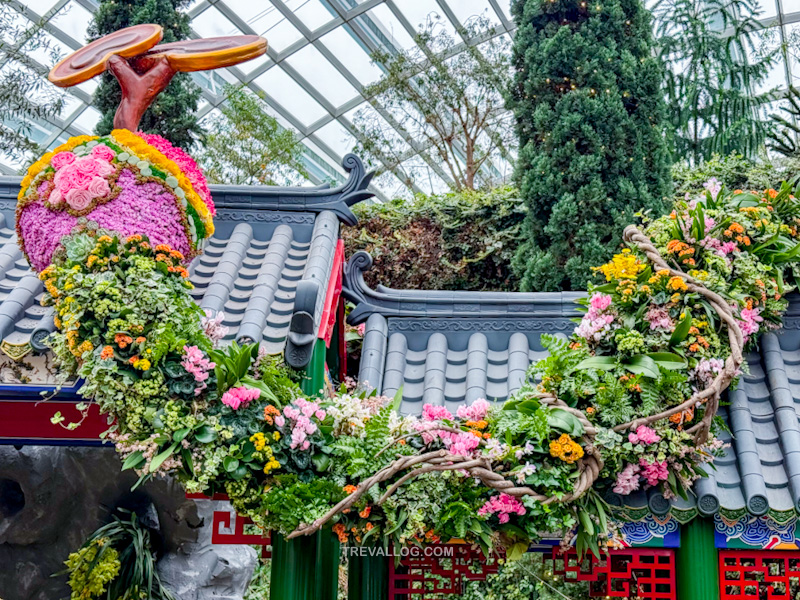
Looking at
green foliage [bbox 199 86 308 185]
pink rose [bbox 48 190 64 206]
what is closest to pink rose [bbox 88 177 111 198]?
pink rose [bbox 48 190 64 206]

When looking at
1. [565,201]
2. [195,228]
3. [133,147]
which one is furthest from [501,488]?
[565,201]

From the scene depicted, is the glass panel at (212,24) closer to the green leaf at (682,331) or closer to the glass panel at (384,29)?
the glass panel at (384,29)

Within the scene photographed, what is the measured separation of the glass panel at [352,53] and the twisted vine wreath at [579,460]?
11.4m

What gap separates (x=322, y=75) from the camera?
595 inches

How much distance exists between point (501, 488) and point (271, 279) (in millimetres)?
1991

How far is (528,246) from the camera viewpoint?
8.91m

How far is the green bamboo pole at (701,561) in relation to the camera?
12.6 feet

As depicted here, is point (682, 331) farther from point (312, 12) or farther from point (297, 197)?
point (312, 12)

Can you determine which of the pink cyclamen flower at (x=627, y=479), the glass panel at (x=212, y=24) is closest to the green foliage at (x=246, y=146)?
the glass panel at (x=212, y=24)

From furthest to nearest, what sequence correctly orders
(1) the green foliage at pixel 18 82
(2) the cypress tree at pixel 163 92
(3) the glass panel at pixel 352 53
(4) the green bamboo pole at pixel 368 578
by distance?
(3) the glass panel at pixel 352 53 → (1) the green foliage at pixel 18 82 → (2) the cypress tree at pixel 163 92 → (4) the green bamboo pole at pixel 368 578

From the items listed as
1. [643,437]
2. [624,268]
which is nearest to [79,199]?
[624,268]

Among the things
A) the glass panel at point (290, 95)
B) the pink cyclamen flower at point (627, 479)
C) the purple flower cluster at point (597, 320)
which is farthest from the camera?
the glass panel at point (290, 95)

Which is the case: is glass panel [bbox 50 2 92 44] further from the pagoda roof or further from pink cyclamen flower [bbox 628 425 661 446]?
pink cyclamen flower [bbox 628 425 661 446]

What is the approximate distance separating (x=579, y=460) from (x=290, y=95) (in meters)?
12.8
